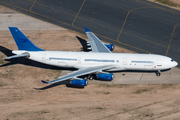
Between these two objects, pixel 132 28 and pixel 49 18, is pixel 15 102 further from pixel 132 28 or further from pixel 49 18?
pixel 132 28

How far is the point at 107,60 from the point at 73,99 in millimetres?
11847

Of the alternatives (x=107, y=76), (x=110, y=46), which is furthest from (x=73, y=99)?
(x=110, y=46)

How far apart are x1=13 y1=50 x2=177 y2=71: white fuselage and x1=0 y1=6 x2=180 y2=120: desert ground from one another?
4100 mm

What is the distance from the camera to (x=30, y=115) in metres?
44.4

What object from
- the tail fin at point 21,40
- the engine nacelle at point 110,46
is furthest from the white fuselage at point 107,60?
the engine nacelle at point 110,46

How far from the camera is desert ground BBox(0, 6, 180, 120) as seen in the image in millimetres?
44500

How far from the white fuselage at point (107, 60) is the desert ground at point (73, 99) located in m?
4.10

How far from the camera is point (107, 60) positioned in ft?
173

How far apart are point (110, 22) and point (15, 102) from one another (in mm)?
37835

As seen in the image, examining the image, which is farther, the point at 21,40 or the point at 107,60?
the point at 21,40

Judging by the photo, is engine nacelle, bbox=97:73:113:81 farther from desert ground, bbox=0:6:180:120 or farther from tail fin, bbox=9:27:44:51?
tail fin, bbox=9:27:44:51

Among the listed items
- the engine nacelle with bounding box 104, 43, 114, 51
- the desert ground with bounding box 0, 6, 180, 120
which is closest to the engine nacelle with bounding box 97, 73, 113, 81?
the desert ground with bounding box 0, 6, 180, 120

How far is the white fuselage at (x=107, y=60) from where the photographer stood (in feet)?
172

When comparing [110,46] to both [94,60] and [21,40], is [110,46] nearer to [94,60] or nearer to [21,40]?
[94,60]
